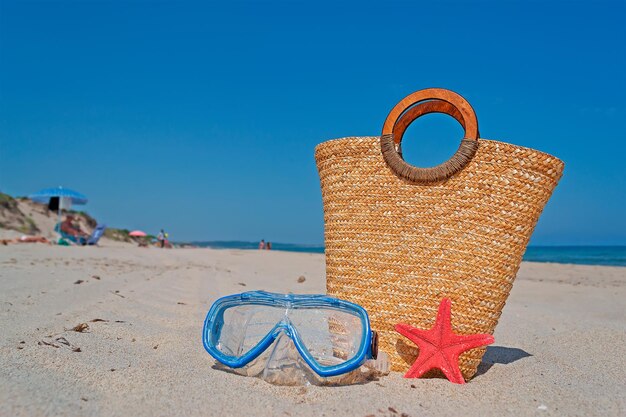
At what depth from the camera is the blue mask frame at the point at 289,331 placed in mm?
2521

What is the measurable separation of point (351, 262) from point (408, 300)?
1.33ft

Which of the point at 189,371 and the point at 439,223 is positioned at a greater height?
the point at 439,223

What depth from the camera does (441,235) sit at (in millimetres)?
2848

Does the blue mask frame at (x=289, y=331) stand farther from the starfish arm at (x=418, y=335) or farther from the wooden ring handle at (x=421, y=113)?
the wooden ring handle at (x=421, y=113)

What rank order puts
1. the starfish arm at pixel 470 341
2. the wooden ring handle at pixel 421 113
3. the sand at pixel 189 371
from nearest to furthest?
the sand at pixel 189 371, the starfish arm at pixel 470 341, the wooden ring handle at pixel 421 113

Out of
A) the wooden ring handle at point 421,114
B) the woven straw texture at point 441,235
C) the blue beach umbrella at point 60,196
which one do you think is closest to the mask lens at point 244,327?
the woven straw texture at point 441,235

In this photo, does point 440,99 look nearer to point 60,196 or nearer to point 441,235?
point 441,235

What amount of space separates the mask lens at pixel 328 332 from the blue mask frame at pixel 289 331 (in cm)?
6

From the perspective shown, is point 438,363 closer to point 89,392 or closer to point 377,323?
point 377,323

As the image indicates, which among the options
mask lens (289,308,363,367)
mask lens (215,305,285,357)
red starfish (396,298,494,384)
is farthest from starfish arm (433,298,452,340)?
mask lens (215,305,285,357)

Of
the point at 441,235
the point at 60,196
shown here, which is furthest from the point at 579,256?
the point at 441,235

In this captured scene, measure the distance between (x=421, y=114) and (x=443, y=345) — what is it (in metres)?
1.26

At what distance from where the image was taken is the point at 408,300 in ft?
9.51

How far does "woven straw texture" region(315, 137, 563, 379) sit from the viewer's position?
2.78 meters
